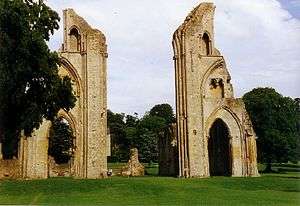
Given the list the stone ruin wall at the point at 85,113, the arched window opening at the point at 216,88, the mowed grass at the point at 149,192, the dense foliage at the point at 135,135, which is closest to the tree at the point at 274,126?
the dense foliage at the point at 135,135

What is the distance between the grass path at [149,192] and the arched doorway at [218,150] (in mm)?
11010

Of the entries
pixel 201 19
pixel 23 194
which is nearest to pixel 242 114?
pixel 201 19

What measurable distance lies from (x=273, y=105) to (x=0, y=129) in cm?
3584

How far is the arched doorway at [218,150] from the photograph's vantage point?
3856 centimetres

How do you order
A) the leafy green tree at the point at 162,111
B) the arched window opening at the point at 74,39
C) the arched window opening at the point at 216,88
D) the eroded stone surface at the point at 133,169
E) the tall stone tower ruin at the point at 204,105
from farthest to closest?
the leafy green tree at the point at 162,111 < the eroded stone surface at the point at 133,169 < the arched window opening at the point at 74,39 < the arched window opening at the point at 216,88 < the tall stone tower ruin at the point at 204,105

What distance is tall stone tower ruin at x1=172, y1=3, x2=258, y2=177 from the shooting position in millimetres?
34656

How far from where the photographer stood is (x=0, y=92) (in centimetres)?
2077

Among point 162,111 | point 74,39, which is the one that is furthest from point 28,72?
point 162,111

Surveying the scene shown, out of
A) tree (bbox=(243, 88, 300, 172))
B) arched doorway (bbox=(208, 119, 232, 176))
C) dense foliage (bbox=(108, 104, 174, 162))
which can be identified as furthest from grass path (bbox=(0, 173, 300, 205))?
dense foliage (bbox=(108, 104, 174, 162))

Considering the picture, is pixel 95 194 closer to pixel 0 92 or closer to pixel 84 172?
pixel 0 92

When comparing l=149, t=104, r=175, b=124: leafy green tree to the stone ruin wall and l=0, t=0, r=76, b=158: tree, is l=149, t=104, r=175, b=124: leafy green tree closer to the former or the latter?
the stone ruin wall

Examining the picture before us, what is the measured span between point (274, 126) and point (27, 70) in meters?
35.6

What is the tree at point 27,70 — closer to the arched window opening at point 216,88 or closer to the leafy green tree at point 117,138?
the arched window opening at point 216,88

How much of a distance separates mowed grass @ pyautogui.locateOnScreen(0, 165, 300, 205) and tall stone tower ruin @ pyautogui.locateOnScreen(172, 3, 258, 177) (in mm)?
6841
